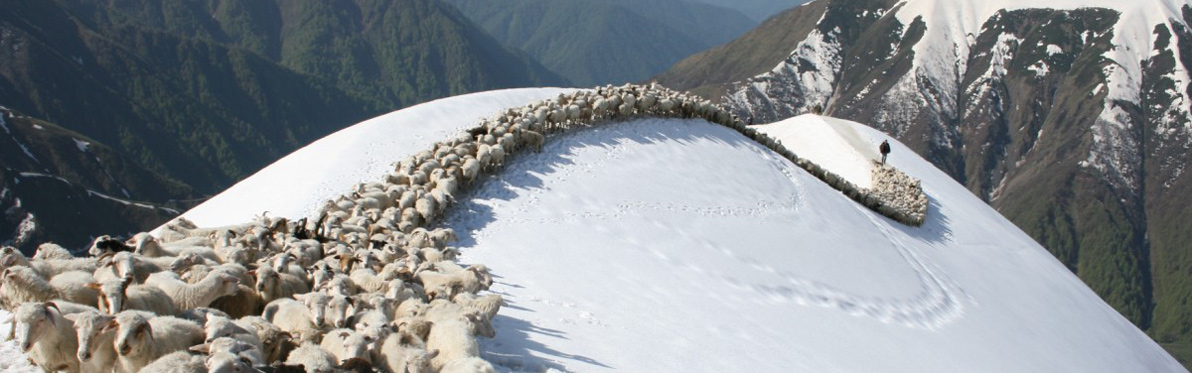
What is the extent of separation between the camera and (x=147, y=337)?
6996 mm

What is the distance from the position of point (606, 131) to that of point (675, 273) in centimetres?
727

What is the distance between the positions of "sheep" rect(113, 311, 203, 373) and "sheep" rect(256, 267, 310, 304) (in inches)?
70.7

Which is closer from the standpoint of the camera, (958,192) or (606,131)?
(606,131)

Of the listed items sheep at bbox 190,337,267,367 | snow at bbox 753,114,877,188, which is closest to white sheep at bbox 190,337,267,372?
→ sheep at bbox 190,337,267,367

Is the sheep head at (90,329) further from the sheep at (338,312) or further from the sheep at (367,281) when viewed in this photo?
the sheep at (367,281)

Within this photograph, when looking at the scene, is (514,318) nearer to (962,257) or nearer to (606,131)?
(606,131)

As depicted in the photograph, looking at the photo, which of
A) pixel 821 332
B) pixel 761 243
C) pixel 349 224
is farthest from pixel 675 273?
pixel 349 224

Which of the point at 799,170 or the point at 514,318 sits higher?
the point at 799,170

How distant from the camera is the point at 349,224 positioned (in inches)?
530

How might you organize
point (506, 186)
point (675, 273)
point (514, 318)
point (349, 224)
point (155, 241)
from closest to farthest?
point (155, 241), point (514, 318), point (349, 224), point (675, 273), point (506, 186)

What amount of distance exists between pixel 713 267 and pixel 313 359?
354 inches

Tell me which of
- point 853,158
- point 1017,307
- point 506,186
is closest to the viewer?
point 506,186

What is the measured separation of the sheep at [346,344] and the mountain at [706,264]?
155 centimetres

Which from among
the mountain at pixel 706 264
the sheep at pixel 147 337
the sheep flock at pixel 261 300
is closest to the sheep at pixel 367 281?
the sheep flock at pixel 261 300
